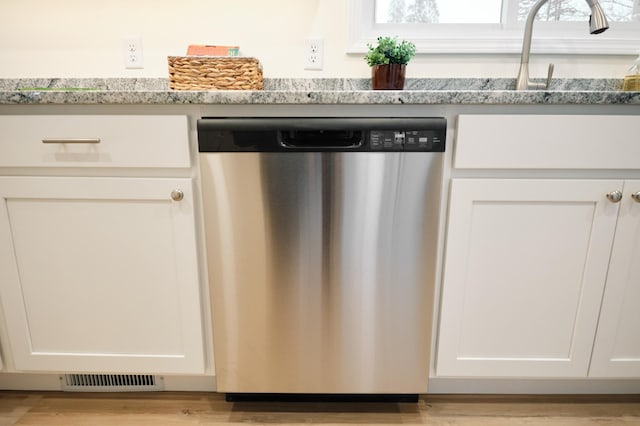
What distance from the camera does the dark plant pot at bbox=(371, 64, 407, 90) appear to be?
3.64 feet

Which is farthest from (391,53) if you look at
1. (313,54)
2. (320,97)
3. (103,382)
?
(103,382)

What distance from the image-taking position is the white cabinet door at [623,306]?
0.88m

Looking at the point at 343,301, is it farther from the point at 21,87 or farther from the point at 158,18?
the point at 21,87

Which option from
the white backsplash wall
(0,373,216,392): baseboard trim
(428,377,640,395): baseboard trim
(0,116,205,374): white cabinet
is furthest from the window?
(0,373,216,392): baseboard trim

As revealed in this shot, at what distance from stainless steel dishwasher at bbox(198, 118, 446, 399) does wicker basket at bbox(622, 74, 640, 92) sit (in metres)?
0.85

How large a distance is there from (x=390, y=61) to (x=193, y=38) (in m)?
0.74

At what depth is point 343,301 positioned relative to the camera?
911 millimetres

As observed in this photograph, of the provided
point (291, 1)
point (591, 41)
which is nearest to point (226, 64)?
point (291, 1)

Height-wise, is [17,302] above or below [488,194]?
below

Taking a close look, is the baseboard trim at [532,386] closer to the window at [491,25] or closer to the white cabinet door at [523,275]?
the white cabinet door at [523,275]

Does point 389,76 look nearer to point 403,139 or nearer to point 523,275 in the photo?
point 403,139

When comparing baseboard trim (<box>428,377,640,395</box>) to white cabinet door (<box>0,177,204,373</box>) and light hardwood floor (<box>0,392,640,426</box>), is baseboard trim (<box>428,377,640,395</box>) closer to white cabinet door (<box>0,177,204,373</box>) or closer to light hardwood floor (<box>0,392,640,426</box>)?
light hardwood floor (<box>0,392,640,426</box>)

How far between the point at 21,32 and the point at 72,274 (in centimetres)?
103

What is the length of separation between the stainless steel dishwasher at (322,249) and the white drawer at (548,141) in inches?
3.2
